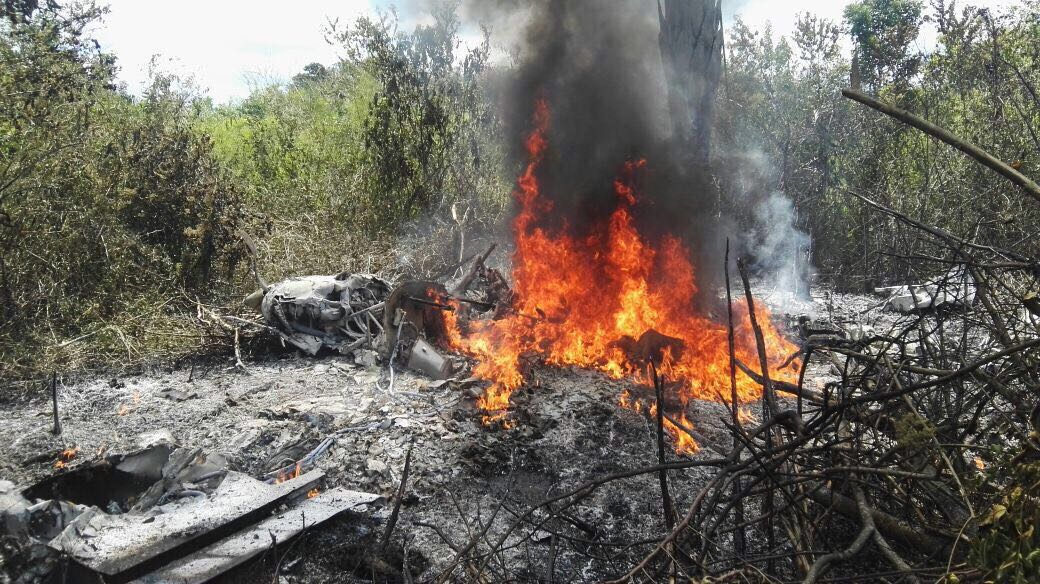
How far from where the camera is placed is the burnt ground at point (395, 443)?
3744mm

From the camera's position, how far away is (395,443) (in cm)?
521

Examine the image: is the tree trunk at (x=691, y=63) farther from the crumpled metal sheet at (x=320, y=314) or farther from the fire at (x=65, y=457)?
the fire at (x=65, y=457)

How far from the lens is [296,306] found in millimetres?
8023

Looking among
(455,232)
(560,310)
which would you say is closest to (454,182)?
(455,232)

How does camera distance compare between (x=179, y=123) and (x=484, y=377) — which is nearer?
(x=484, y=377)

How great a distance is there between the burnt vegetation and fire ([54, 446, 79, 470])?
2.15m

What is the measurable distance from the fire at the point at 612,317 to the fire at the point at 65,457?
3.64 metres

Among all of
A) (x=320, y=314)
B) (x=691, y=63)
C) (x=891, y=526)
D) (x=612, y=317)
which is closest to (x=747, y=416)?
(x=612, y=317)

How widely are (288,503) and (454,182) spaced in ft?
33.4

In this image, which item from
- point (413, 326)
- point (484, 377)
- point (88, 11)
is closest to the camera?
point (484, 377)

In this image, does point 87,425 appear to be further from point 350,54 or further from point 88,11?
point 350,54

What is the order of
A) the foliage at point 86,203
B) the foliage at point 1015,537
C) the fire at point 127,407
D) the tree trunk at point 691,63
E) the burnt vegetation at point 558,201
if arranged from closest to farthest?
the foliage at point 1015,537 < the burnt vegetation at point 558,201 < the fire at point 127,407 < the tree trunk at point 691,63 < the foliage at point 86,203

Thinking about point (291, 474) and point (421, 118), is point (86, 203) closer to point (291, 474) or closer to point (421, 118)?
point (421, 118)

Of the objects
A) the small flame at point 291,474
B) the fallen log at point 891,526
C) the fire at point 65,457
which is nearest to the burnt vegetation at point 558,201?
the fallen log at point 891,526
